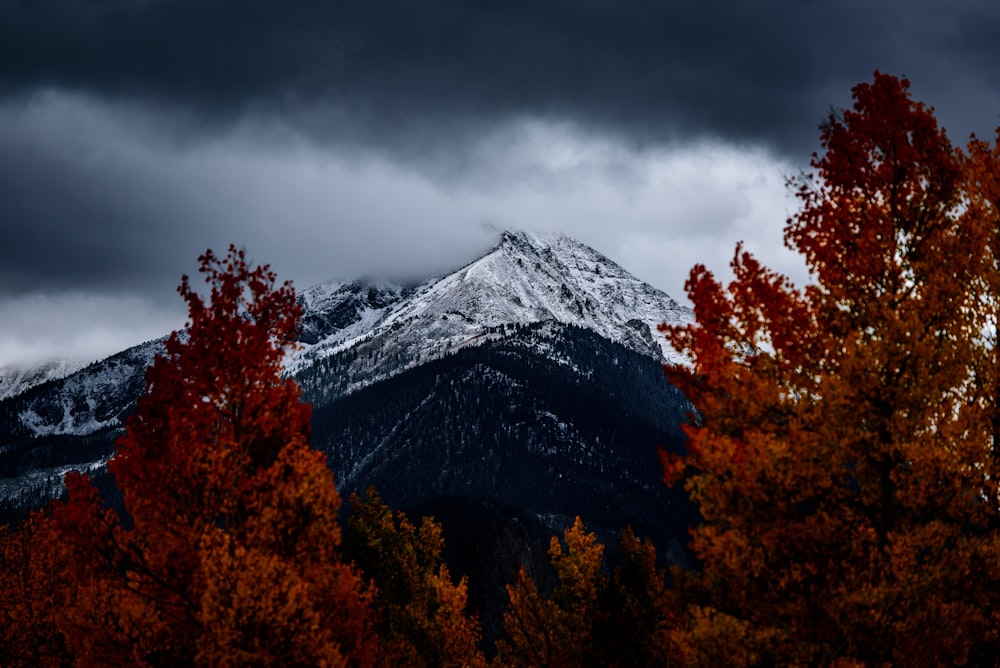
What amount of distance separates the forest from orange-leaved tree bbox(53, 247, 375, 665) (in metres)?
0.04

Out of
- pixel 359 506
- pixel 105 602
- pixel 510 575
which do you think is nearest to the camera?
pixel 105 602

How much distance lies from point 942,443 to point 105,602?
1295cm

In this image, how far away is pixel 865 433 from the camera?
410 inches

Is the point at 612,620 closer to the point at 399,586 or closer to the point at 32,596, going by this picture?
the point at 399,586

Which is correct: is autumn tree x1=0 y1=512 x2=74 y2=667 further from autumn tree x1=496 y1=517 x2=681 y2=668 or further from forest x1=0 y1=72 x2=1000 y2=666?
autumn tree x1=496 y1=517 x2=681 y2=668

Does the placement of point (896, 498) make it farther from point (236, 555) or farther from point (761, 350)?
point (236, 555)

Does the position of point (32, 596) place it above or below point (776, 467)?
above

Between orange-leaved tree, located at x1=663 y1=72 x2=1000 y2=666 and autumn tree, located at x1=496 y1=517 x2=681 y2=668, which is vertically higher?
orange-leaved tree, located at x1=663 y1=72 x2=1000 y2=666

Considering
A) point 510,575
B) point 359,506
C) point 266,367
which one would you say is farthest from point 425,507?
point 266,367

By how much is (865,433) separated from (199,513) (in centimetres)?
1036

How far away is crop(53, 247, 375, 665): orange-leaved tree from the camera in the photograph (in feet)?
39.8

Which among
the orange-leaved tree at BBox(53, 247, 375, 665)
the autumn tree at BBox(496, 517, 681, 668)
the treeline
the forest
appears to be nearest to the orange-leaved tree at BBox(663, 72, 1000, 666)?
the forest

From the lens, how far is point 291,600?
11500 mm

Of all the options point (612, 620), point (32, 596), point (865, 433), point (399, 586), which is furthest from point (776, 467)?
point (32, 596)
